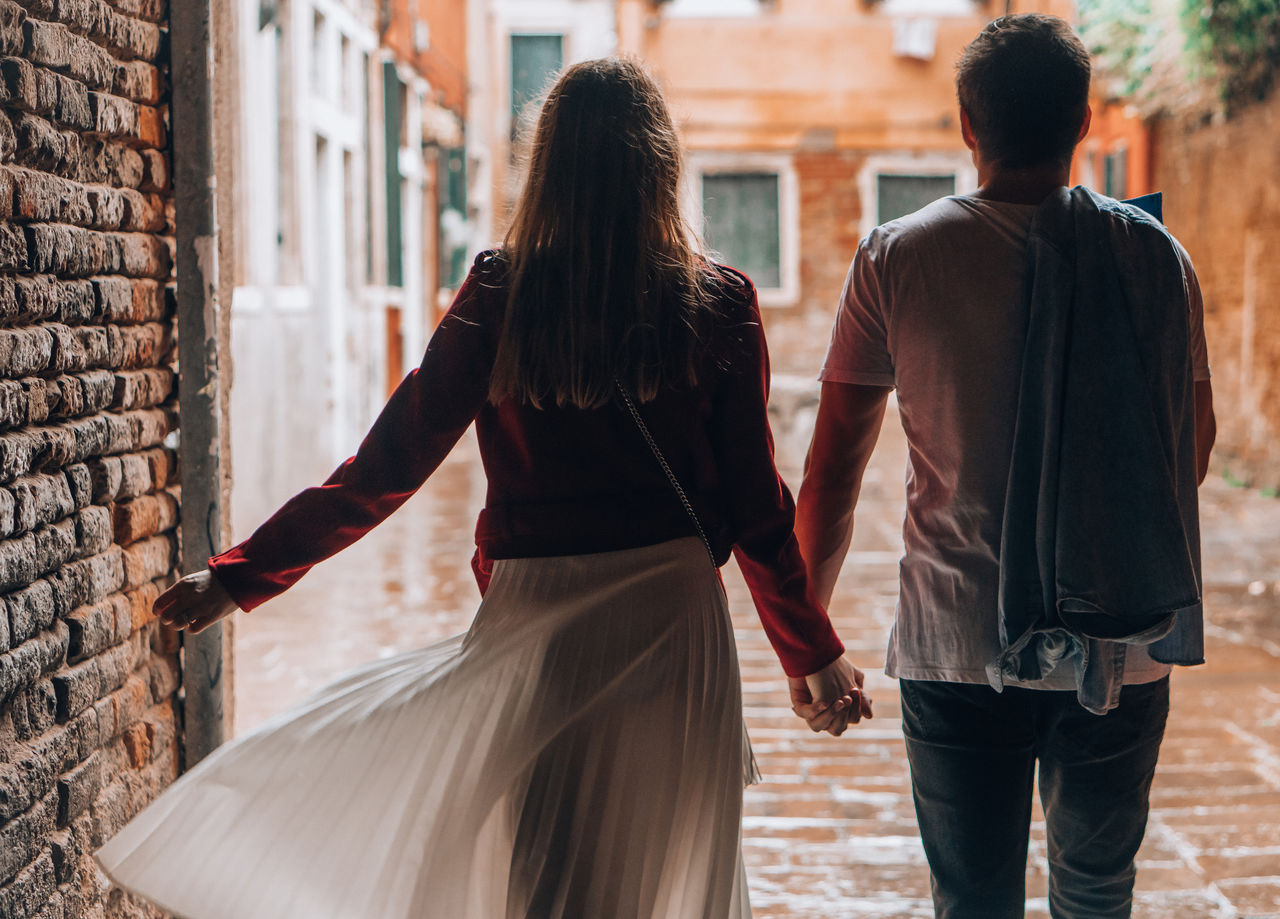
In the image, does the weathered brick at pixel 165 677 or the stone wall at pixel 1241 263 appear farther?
the stone wall at pixel 1241 263

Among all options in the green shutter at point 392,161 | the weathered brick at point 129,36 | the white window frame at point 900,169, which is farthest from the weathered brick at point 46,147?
the white window frame at point 900,169

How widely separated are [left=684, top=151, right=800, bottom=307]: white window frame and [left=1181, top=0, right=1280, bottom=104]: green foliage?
887 centimetres

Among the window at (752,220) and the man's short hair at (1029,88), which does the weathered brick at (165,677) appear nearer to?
the man's short hair at (1029,88)

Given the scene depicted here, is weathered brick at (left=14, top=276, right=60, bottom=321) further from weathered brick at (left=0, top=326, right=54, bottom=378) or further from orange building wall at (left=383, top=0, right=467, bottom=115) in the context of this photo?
orange building wall at (left=383, top=0, right=467, bottom=115)

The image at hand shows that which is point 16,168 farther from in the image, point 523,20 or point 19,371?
point 523,20

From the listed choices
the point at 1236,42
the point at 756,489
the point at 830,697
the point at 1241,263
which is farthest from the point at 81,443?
the point at 1241,263

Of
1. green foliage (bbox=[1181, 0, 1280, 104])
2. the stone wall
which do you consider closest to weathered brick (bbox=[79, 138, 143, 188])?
green foliage (bbox=[1181, 0, 1280, 104])

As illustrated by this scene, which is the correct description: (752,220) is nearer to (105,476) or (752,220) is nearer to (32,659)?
(105,476)

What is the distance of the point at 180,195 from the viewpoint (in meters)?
2.80

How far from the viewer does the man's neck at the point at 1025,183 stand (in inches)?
79.8

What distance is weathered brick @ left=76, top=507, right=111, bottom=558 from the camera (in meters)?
2.42

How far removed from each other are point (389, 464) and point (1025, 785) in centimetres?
104

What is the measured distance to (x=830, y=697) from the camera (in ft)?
7.06

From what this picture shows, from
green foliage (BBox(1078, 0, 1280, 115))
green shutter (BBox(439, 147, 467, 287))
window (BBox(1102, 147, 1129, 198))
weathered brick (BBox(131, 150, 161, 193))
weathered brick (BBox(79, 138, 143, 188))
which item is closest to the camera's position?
weathered brick (BBox(79, 138, 143, 188))
